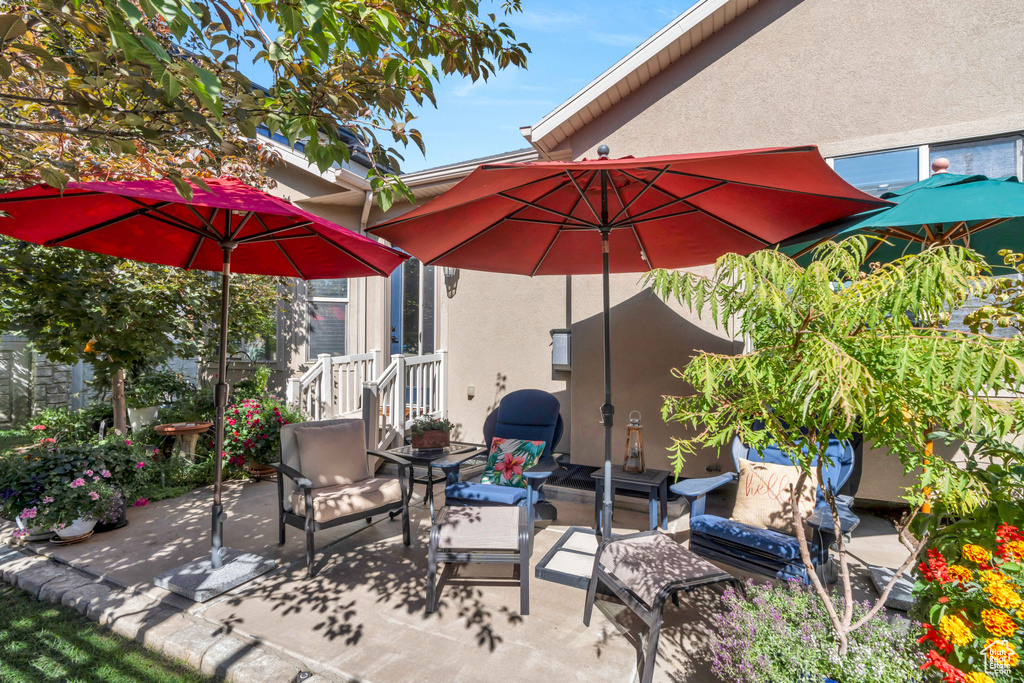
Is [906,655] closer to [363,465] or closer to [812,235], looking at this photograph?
[812,235]

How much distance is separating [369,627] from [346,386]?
14.8 ft

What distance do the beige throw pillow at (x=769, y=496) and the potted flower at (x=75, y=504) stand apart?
17.5ft

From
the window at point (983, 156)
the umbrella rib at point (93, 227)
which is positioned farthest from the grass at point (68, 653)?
the window at point (983, 156)

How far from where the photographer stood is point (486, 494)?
4254 millimetres

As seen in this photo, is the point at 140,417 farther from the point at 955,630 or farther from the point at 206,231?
the point at 955,630

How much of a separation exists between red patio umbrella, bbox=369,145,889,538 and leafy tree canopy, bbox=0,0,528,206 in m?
0.67

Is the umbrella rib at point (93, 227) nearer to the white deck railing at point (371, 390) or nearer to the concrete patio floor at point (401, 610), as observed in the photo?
the concrete patio floor at point (401, 610)

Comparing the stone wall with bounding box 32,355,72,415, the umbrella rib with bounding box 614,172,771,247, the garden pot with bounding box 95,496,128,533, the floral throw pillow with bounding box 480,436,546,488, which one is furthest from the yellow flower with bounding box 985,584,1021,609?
the stone wall with bounding box 32,355,72,415

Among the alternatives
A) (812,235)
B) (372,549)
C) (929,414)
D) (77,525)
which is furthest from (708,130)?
(77,525)

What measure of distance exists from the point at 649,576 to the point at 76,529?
482 centimetres

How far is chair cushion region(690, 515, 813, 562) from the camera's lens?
3154 millimetres

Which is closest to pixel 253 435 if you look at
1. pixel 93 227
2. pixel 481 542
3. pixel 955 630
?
pixel 93 227

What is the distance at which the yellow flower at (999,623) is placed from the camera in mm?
1623

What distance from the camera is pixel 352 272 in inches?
189
